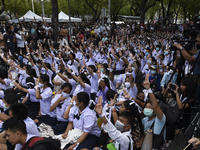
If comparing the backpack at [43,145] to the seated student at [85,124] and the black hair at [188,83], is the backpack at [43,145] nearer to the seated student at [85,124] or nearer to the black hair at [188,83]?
the seated student at [85,124]

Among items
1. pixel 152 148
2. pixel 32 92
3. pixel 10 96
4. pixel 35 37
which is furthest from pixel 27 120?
pixel 35 37

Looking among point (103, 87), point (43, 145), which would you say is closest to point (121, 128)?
point (43, 145)

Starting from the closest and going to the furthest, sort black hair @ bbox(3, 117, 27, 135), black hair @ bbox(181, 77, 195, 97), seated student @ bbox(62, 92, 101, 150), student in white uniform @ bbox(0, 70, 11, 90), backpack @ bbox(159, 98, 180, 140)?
1. black hair @ bbox(3, 117, 27, 135)
2. backpack @ bbox(159, 98, 180, 140)
3. seated student @ bbox(62, 92, 101, 150)
4. black hair @ bbox(181, 77, 195, 97)
5. student in white uniform @ bbox(0, 70, 11, 90)

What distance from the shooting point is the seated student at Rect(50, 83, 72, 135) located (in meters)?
3.63

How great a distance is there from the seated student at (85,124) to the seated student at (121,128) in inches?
28.0

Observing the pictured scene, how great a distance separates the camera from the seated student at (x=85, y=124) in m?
3.04

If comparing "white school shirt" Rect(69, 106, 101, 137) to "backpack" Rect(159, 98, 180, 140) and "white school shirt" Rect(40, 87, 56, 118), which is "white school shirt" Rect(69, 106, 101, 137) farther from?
"backpack" Rect(159, 98, 180, 140)

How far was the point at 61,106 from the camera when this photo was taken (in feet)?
12.4

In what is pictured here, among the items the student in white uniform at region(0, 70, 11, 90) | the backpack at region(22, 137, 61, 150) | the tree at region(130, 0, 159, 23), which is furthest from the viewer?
the tree at region(130, 0, 159, 23)

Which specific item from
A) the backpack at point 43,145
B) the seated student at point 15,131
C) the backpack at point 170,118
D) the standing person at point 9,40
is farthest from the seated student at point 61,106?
the standing person at point 9,40

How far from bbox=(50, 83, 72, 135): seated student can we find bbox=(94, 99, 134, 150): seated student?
4.89ft

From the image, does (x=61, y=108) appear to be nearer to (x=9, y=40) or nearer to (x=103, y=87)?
(x=103, y=87)

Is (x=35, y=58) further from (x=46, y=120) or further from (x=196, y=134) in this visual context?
(x=196, y=134)

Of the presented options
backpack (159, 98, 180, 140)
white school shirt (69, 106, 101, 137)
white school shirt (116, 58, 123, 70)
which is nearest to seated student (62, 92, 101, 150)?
white school shirt (69, 106, 101, 137)
